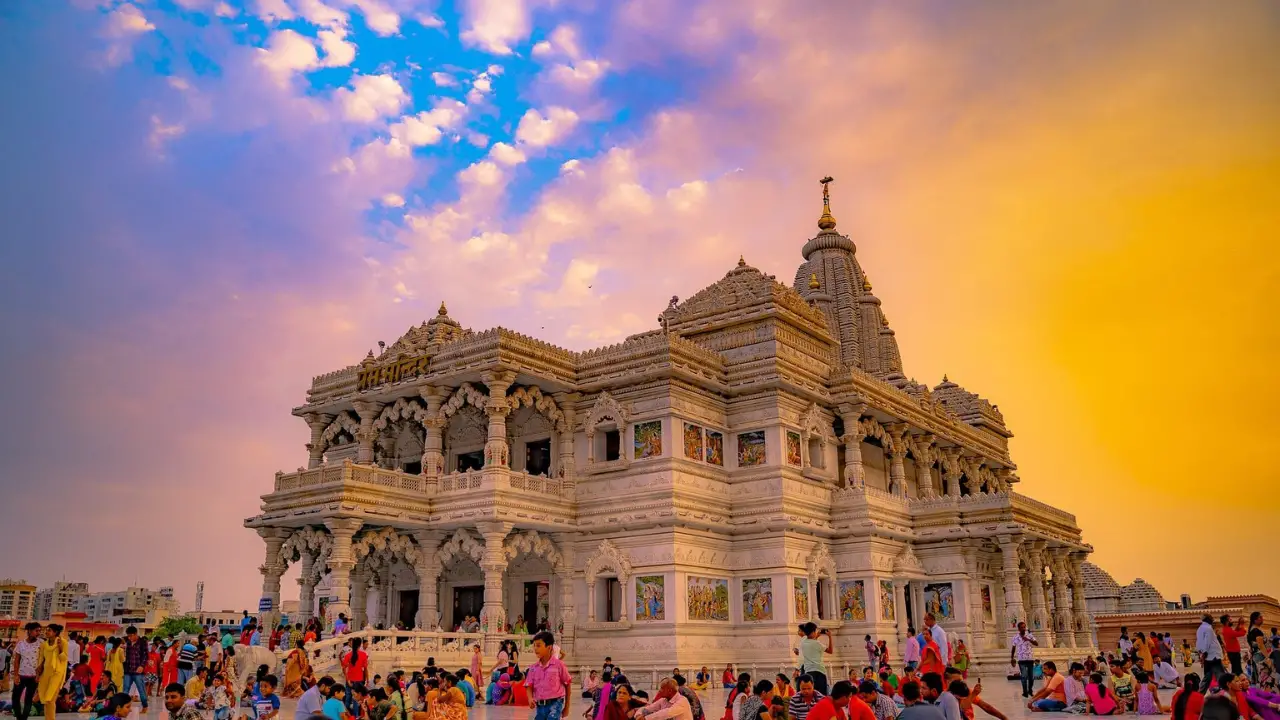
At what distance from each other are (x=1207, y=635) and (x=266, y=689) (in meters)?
16.7

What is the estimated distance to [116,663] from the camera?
21359 millimetres

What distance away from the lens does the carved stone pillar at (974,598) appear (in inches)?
1323

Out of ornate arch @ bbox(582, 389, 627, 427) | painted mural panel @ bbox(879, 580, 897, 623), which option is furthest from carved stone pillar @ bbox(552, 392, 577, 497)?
painted mural panel @ bbox(879, 580, 897, 623)

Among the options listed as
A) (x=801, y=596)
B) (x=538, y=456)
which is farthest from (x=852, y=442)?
(x=538, y=456)

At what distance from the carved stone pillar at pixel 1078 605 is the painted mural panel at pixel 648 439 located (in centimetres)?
2166

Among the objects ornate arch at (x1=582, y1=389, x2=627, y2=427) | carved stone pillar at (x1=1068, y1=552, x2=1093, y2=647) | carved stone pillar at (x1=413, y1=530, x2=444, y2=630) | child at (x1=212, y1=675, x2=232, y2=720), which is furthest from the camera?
carved stone pillar at (x1=1068, y1=552, x2=1093, y2=647)

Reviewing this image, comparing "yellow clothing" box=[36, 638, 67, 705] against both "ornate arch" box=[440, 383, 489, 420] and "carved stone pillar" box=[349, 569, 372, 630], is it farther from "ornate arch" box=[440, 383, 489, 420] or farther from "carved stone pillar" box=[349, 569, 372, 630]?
"carved stone pillar" box=[349, 569, 372, 630]

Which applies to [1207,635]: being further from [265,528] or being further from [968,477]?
[968,477]

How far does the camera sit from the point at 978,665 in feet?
108

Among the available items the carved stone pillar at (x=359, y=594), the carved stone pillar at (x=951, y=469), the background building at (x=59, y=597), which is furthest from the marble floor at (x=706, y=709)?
the background building at (x=59, y=597)

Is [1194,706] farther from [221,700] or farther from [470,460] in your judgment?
[470,460]

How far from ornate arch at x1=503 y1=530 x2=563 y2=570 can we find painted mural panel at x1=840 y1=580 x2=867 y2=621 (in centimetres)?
899

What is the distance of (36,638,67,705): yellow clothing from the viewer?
15672 mm

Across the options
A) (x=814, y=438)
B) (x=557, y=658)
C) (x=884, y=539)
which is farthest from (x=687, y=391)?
(x=557, y=658)
